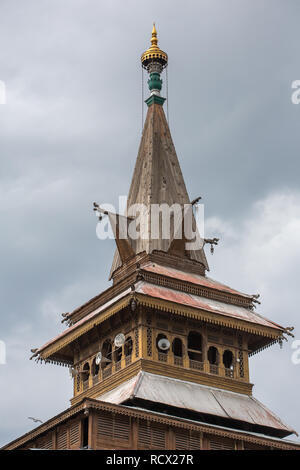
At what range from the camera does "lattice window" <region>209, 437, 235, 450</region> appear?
47316 millimetres

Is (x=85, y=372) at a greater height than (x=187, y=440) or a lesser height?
greater

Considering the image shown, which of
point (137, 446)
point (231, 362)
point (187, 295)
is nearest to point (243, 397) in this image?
point (231, 362)

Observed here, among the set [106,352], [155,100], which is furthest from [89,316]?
[155,100]

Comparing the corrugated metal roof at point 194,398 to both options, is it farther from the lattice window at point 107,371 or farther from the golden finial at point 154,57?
the golden finial at point 154,57

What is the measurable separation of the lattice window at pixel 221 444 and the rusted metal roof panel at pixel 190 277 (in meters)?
9.31

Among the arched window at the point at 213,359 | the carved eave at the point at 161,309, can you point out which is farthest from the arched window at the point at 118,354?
the arched window at the point at 213,359

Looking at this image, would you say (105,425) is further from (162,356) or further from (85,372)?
(85,372)

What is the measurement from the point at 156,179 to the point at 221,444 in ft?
56.3

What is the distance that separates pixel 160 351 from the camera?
51469 millimetres

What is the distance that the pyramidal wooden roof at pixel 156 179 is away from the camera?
56.6 m

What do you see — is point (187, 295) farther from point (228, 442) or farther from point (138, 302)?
point (228, 442)

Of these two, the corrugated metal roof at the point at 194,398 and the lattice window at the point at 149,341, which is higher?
the lattice window at the point at 149,341

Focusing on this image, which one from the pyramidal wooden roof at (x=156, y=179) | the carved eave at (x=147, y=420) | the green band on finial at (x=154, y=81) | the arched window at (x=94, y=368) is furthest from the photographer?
the green band on finial at (x=154, y=81)

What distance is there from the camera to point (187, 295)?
53500 millimetres
